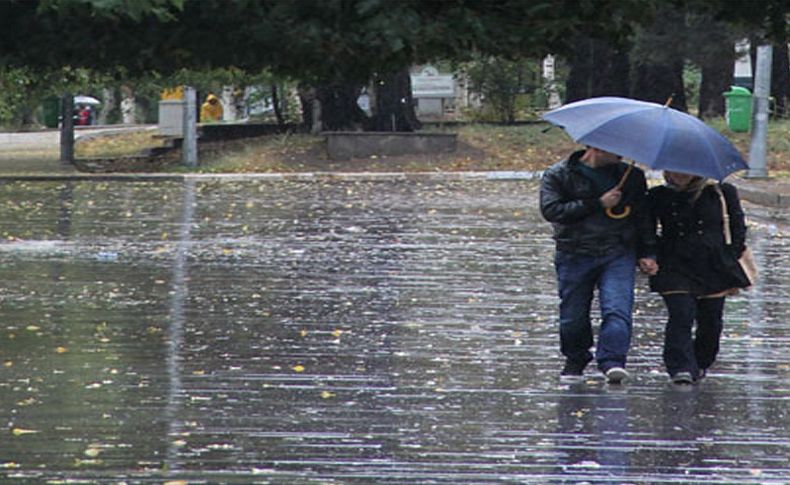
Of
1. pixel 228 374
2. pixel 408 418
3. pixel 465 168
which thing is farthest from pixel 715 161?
pixel 465 168

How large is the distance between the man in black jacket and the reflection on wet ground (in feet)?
1.16

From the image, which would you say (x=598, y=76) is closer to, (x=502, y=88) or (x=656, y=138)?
(x=502, y=88)

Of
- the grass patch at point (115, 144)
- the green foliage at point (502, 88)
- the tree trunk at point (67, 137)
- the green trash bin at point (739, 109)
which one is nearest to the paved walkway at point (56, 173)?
the tree trunk at point (67, 137)

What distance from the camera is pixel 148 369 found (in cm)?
1034

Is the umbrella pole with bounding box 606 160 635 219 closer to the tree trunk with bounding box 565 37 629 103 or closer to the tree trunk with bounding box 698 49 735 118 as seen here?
the tree trunk with bounding box 565 37 629 103

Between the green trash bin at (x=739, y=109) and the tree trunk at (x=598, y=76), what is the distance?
17.2 feet

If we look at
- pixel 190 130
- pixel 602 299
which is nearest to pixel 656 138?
pixel 602 299

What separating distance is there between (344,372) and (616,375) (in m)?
1.62

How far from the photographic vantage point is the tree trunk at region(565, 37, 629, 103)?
39188 mm

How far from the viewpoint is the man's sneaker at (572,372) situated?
1002cm

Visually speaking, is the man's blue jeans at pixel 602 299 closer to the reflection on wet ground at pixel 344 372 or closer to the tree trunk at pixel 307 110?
the reflection on wet ground at pixel 344 372

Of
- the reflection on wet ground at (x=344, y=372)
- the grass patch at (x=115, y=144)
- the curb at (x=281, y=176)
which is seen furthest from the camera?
the grass patch at (x=115, y=144)

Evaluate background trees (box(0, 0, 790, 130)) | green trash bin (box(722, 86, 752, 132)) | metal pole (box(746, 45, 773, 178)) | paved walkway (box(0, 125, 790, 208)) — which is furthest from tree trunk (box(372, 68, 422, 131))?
background trees (box(0, 0, 790, 130))

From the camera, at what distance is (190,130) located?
110 ft
